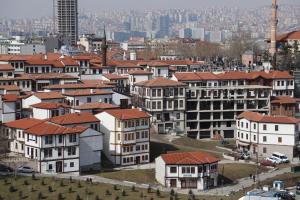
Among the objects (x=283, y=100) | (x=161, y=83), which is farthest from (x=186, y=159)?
(x=283, y=100)

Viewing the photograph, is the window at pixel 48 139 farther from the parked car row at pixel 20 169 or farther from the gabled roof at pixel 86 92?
the gabled roof at pixel 86 92

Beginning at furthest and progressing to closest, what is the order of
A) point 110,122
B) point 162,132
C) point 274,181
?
point 162,132
point 110,122
point 274,181

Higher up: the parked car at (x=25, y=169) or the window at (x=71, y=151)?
the window at (x=71, y=151)

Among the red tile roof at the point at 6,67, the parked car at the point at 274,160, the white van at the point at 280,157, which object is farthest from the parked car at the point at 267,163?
the red tile roof at the point at 6,67

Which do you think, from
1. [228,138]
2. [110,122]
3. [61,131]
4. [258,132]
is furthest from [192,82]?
[61,131]

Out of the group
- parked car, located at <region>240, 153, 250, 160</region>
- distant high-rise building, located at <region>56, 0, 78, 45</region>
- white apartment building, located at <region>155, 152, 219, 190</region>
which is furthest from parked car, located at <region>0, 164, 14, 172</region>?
distant high-rise building, located at <region>56, 0, 78, 45</region>

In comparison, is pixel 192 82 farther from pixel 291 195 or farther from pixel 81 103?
pixel 291 195
